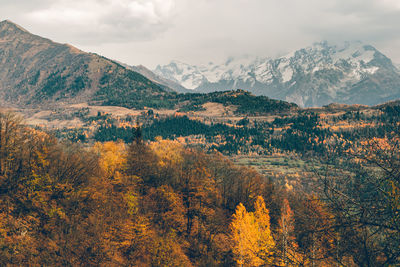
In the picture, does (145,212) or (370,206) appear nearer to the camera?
(370,206)

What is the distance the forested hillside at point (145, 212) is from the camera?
9.76 m

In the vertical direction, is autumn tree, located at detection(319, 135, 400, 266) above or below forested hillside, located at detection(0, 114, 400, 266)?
above

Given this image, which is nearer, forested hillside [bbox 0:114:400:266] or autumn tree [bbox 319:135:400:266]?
autumn tree [bbox 319:135:400:266]

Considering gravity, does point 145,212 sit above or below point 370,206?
below

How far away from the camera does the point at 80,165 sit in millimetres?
52562

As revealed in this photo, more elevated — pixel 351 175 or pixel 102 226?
pixel 351 175

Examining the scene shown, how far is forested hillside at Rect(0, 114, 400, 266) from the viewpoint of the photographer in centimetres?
976

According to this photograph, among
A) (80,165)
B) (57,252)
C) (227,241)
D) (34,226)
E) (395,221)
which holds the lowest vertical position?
(227,241)

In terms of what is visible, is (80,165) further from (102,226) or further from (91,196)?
(102,226)

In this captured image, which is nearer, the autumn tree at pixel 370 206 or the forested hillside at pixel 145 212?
the autumn tree at pixel 370 206

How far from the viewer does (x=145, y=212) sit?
52.4 meters

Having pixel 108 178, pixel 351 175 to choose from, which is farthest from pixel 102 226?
pixel 351 175

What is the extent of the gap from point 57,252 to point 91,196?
1263 cm

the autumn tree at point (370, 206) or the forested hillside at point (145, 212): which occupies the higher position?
the autumn tree at point (370, 206)
